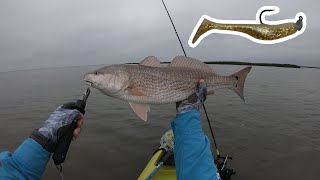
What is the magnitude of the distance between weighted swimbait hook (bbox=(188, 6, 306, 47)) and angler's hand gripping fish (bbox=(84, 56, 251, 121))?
1.16 metres

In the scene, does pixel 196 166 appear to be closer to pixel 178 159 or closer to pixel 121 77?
pixel 178 159

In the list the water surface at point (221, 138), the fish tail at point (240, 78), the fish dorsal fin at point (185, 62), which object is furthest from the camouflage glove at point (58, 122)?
the water surface at point (221, 138)

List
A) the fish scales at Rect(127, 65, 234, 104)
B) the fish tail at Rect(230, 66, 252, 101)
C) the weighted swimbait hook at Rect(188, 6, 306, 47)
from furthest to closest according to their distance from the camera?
the weighted swimbait hook at Rect(188, 6, 306, 47), the fish tail at Rect(230, 66, 252, 101), the fish scales at Rect(127, 65, 234, 104)

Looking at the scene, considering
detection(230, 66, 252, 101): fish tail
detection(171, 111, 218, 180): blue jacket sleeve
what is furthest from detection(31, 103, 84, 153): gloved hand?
detection(230, 66, 252, 101): fish tail

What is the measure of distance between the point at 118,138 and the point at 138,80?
1060cm

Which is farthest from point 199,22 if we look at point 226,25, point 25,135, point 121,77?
point 25,135

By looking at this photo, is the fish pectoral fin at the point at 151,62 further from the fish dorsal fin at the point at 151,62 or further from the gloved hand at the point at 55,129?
the gloved hand at the point at 55,129

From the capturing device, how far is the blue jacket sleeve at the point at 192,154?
323cm

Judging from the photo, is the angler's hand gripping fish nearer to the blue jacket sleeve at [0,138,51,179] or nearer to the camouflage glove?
the camouflage glove

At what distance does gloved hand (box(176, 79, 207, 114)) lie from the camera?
371cm

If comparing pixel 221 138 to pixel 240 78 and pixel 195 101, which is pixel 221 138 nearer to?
pixel 240 78

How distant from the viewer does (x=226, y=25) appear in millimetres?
5238

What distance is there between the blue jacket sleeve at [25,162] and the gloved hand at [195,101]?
1.85 meters

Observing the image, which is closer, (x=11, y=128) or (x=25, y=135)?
(x=25, y=135)
